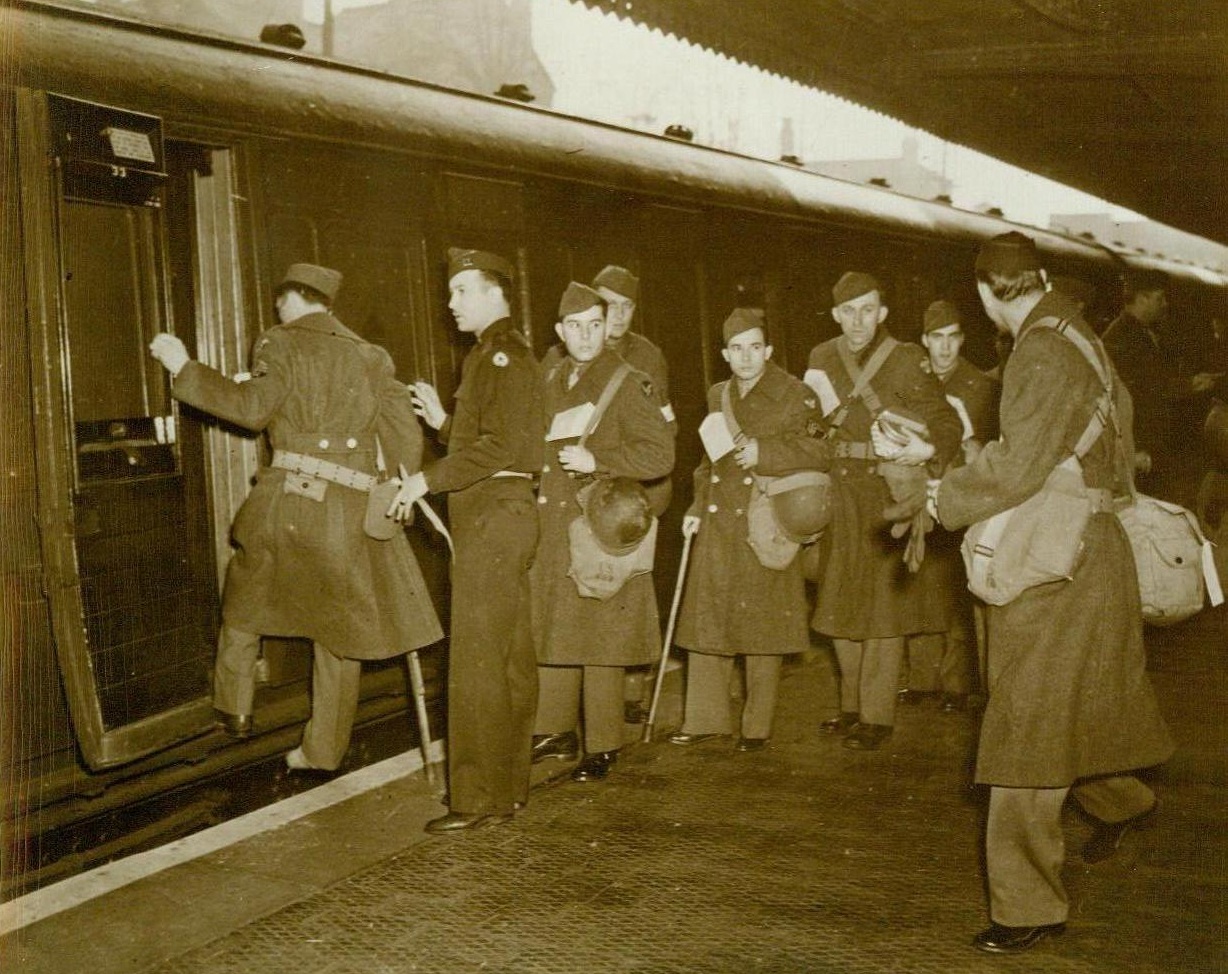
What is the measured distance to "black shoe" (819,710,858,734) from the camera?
535cm

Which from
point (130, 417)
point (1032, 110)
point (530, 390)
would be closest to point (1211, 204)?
point (1032, 110)

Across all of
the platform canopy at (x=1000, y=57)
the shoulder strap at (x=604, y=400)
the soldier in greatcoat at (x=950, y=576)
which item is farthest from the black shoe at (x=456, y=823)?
the platform canopy at (x=1000, y=57)

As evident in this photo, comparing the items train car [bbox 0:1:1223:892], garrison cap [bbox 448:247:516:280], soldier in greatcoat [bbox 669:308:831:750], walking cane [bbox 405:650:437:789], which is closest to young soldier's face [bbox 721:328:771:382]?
soldier in greatcoat [bbox 669:308:831:750]

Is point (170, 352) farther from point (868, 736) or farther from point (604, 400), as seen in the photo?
point (868, 736)

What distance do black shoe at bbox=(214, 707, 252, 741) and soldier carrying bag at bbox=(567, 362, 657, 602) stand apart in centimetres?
137

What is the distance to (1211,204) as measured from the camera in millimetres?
13562

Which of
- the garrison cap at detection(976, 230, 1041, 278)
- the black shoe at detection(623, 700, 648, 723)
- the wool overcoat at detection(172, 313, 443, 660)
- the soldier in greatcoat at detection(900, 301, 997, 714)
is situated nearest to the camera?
the garrison cap at detection(976, 230, 1041, 278)

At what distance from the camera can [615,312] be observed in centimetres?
539

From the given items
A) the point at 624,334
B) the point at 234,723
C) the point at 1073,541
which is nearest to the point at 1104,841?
the point at 1073,541

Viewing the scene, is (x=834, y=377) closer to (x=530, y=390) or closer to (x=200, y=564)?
(x=530, y=390)

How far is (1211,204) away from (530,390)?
1207cm

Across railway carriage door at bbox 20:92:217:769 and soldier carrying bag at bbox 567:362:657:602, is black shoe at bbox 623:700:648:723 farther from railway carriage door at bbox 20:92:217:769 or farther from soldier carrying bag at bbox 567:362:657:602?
railway carriage door at bbox 20:92:217:769

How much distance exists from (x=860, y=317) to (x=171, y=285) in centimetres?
286

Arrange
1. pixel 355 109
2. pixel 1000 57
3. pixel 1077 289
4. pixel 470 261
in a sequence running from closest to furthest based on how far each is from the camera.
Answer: pixel 1077 289 → pixel 470 261 → pixel 355 109 → pixel 1000 57
